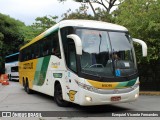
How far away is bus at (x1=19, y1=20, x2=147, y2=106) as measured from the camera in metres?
11.2

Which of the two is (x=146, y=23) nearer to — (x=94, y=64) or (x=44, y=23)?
(x=94, y=64)

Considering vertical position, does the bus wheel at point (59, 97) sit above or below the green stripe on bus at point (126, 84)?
below

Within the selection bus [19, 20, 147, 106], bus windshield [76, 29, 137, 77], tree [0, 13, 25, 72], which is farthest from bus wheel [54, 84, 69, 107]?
tree [0, 13, 25, 72]

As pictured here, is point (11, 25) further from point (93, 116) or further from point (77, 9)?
point (93, 116)

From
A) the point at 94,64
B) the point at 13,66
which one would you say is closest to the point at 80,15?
the point at 13,66

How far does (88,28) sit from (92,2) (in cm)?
3066

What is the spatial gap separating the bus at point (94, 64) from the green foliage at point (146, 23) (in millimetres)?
5949

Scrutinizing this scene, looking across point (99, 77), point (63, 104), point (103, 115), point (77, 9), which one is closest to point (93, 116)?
point (103, 115)

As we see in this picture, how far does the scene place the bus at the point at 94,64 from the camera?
11250mm

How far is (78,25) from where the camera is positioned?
12.1m

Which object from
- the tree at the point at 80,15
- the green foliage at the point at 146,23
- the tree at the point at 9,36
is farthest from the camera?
the tree at the point at 9,36

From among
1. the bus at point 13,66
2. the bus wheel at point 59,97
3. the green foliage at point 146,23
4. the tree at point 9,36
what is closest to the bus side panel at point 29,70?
the bus wheel at point 59,97

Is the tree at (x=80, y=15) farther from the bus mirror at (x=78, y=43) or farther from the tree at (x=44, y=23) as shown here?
the bus mirror at (x=78, y=43)

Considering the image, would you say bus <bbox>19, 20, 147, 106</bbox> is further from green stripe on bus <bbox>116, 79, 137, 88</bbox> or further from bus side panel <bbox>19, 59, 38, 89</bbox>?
bus side panel <bbox>19, 59, 38, 89</bbox>
